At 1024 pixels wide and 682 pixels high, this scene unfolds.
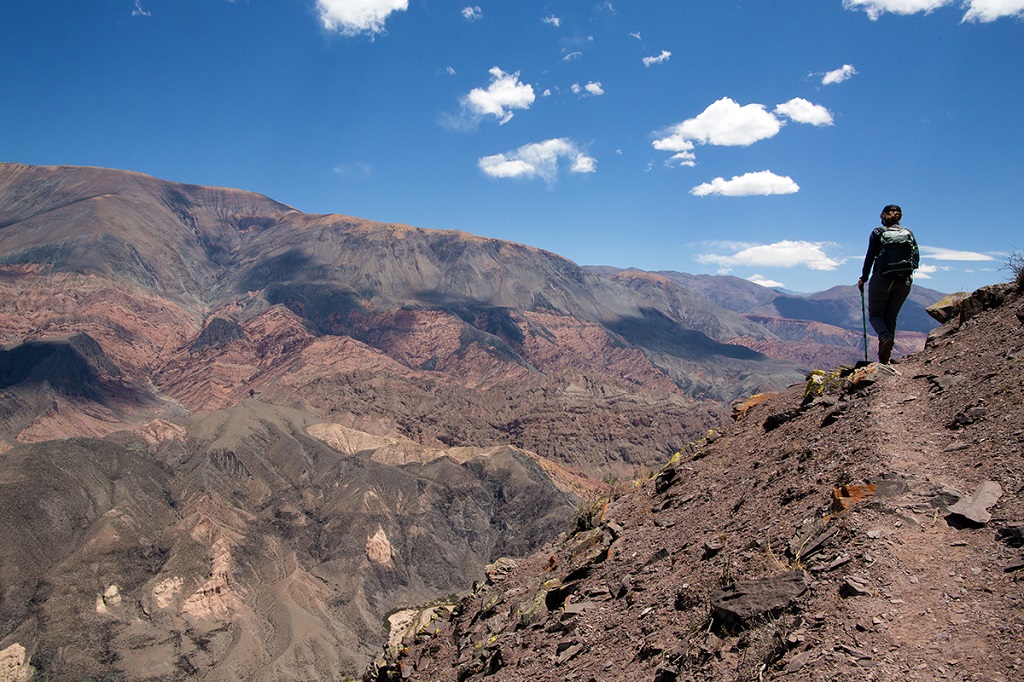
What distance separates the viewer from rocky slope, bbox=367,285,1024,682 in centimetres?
372

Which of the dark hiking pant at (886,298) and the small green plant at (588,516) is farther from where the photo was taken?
the small green plant at (588,516)

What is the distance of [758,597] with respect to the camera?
173 inches

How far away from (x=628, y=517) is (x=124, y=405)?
A: 9960cm

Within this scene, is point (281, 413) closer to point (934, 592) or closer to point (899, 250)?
point (899, 250)

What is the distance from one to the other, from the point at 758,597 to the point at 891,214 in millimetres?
5205

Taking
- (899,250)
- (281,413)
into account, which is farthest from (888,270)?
(281,413)

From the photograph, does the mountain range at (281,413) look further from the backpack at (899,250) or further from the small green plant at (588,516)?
the backpack at (899,250)

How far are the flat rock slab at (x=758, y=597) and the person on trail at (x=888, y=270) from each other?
4203 mm

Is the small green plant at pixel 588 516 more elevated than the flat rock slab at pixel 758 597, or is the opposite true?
the flat rock slab at pixel 758 597

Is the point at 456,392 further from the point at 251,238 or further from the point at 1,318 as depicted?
the point at 251,238

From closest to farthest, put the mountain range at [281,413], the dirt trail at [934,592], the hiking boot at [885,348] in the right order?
the dirt trail at [934,592]
the hiking boot at [885,348]
the mountain range at [281,413]

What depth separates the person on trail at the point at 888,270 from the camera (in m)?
7.33

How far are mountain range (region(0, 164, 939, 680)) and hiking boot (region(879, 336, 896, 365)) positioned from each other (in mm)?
9351

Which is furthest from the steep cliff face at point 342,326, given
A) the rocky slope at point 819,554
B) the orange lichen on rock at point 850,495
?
the orange lichen on rock at point 850,495
